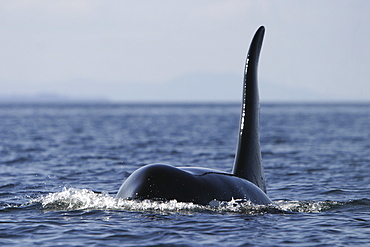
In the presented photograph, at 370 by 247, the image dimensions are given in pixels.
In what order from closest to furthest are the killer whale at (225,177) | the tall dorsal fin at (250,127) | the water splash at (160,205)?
the killer whale at (225,177)
the water splash at (160,205)
the tall dorsal fin at (250,127)

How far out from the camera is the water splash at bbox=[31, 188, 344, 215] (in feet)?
32.7

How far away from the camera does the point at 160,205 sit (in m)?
9.87

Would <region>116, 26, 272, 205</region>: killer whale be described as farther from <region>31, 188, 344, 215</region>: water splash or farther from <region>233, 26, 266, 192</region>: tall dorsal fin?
<region>31, 188, 344, 215</region>: water splash

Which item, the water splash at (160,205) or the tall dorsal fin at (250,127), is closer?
the water splash at (160,205)

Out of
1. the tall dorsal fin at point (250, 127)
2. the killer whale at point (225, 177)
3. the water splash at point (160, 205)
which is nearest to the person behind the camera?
the killer whale at point (225, 177)

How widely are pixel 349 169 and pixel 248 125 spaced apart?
11.3 m

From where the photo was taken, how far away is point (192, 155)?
27.9 m

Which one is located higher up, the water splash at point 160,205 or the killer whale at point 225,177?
the killer whale at point 225,177

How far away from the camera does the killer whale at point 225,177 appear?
9.74m

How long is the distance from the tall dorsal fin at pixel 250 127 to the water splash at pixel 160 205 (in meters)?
0.72

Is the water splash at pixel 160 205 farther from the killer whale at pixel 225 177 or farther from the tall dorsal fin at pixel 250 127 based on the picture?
the tall dorsal fin at pixel 250 127

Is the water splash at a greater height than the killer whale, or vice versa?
the killer whale

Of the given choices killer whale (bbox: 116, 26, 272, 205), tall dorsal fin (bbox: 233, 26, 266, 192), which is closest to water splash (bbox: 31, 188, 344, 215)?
killer whale (bbox: 116, 26, 272, 205)

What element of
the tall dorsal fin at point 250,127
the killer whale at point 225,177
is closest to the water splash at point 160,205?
the killer whale at point 225,177
